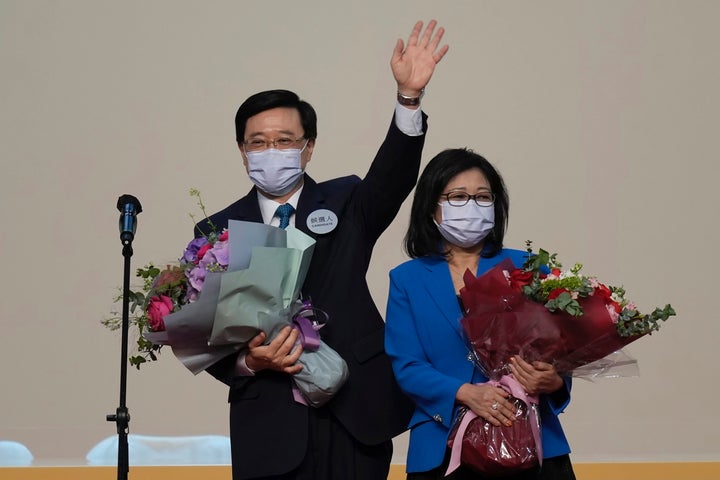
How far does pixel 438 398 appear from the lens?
9.11ft

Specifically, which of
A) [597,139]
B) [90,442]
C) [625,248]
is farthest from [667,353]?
[90,442]

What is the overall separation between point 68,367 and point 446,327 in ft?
8.98

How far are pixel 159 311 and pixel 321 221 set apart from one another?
49 cm

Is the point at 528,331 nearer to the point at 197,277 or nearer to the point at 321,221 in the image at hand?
the point at 321,221

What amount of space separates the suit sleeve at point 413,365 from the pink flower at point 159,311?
1.82 feet

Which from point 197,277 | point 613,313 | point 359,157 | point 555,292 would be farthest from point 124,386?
point 359,157

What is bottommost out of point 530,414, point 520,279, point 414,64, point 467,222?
point 530,414

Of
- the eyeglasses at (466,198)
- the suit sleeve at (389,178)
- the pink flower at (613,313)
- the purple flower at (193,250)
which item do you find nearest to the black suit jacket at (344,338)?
the suit sleeve at (389,178)

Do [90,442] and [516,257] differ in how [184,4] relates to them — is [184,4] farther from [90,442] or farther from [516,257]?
[516,257]

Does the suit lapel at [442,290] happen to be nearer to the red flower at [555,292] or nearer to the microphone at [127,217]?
the red flower at [555,292]

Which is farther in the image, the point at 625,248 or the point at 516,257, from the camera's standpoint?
the point at 625,248

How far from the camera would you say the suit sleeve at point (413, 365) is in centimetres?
277

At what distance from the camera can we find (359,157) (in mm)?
5191

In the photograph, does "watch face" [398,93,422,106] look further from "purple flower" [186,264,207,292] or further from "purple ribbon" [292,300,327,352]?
"purple flower" [186,264,207,292]
